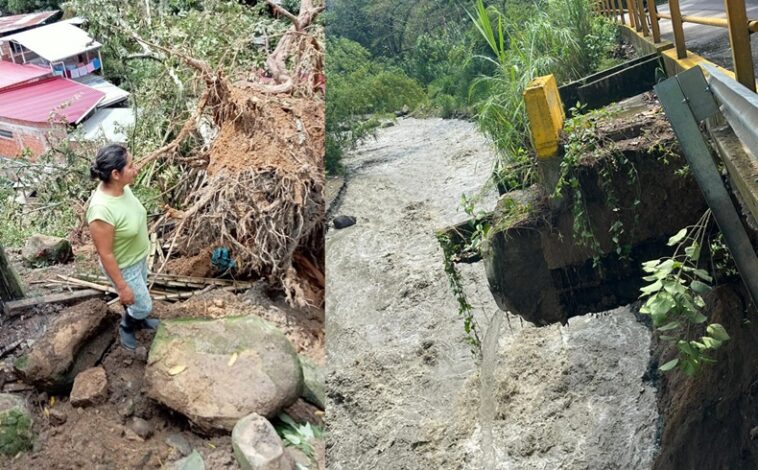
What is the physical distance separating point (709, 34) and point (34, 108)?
1.62 meters

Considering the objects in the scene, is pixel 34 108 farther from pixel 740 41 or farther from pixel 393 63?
pixel 740 41

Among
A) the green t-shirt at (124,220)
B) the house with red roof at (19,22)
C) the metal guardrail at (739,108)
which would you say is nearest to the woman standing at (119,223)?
the green t-shirt at (124,220)

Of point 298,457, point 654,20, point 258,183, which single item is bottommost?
point 298,457

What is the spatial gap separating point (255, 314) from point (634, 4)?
4.21ft

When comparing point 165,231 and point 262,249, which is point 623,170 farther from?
point 165,231

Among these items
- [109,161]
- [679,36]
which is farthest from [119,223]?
[679,36]

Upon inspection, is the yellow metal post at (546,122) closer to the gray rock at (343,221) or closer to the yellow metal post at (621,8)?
the yellow metal post at (621,8)

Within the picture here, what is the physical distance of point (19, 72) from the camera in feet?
6.82

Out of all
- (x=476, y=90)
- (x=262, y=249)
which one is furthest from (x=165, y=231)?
(x=476, y=90)

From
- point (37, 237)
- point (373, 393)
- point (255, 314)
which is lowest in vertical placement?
point (373, 393)

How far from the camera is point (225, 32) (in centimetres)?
273

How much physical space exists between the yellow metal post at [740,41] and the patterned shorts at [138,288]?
1298 mm

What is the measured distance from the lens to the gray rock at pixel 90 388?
1949 millimetres

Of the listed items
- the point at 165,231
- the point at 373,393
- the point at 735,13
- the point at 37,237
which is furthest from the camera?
the point at 373,393
